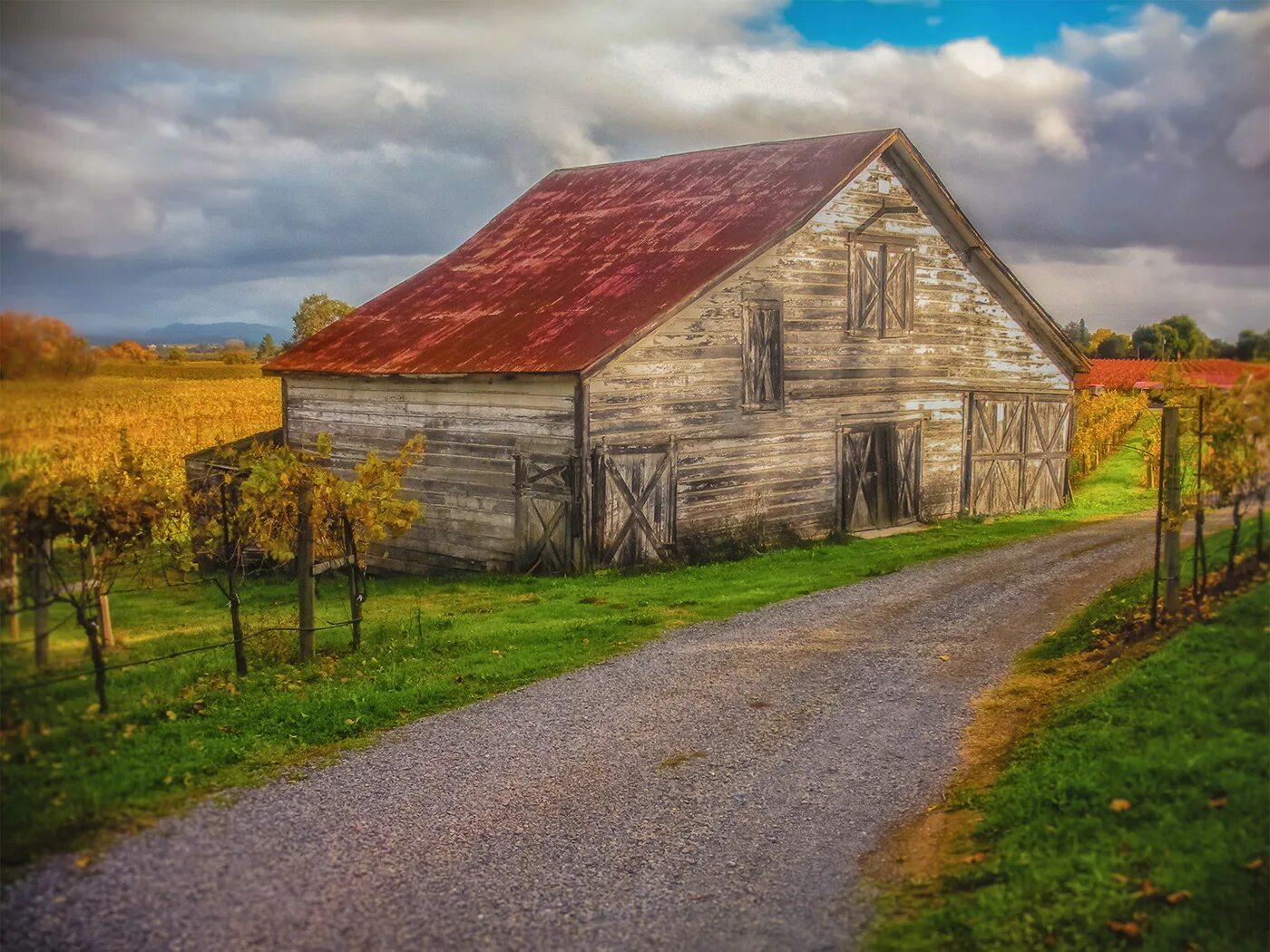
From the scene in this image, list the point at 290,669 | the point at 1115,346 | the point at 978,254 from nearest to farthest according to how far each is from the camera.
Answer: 1. the point at 290,669
2. the point at 978,254
3. the point at 1115,346

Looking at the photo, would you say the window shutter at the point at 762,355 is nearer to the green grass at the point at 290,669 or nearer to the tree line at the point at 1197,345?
the green grass at the point at 290,669

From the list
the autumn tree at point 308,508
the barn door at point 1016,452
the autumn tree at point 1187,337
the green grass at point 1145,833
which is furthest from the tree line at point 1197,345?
the barn door at point 1016,452

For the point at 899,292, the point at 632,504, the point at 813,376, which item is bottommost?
the point at 632,504

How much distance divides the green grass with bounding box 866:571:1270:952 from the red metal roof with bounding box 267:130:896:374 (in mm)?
10602

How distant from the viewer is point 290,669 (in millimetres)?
11180

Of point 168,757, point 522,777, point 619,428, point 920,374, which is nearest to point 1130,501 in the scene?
point 920,374

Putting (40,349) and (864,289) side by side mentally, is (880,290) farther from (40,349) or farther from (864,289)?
(40,349)

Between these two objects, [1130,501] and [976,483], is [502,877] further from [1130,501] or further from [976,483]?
[1130,501]

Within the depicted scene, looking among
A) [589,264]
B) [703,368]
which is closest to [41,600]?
[703,368]

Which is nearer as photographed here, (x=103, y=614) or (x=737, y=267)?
(x=103, y=614)

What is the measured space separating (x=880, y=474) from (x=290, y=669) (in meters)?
14.2

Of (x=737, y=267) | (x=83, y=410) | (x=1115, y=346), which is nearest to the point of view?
(x=83, y=410)

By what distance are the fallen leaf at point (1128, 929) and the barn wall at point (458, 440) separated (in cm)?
1241

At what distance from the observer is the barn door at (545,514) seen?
58.0 ft
